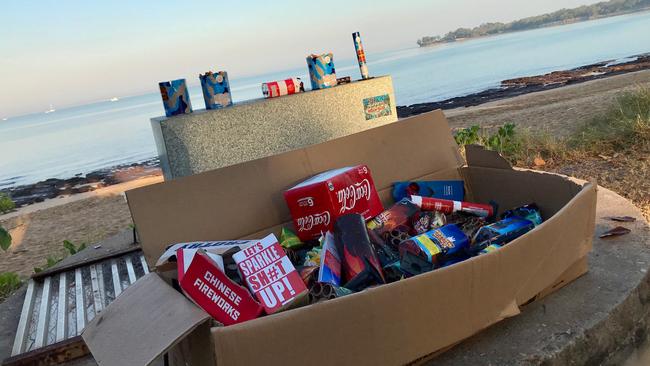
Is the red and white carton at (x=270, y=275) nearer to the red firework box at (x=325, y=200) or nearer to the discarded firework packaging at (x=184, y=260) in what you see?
the discarded firework packaging at (x=184, y=260)

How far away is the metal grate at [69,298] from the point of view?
2.61 m

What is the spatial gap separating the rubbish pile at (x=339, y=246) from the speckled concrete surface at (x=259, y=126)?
5.83 feet

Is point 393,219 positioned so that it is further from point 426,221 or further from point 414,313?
point 414,313

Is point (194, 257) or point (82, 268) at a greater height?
point (194, 257)

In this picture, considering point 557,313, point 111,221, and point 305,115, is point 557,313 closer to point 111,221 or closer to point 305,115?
point 305,115

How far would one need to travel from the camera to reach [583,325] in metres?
1.61

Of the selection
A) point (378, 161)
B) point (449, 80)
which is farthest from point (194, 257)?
point (449, 80)

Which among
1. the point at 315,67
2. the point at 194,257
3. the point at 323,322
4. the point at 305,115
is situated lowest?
the point at 323,322

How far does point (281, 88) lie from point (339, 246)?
2773mm

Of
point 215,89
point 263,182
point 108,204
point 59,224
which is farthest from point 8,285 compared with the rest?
point 108,204

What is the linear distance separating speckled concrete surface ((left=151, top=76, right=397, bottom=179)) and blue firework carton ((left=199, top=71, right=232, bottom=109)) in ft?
0.54

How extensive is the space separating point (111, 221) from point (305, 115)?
6022mm

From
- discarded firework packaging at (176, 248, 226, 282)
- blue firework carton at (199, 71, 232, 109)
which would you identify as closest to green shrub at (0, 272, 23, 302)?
blue firework carton at (199, 71, 232, 109)

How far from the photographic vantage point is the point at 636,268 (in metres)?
1.92
